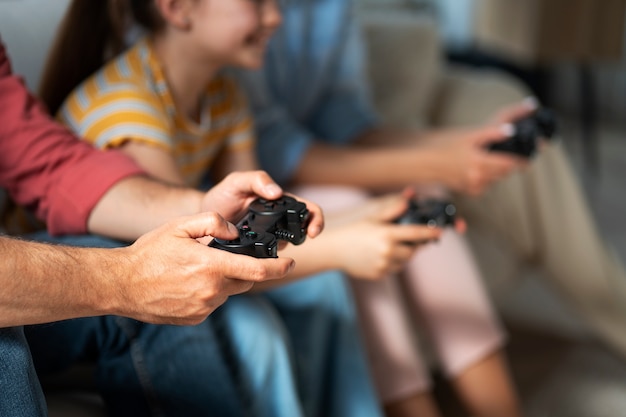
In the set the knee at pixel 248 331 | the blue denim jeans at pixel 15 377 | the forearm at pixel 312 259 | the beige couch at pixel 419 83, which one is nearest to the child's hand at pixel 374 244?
the forearm at pixel 312 259

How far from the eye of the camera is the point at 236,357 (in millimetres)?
769

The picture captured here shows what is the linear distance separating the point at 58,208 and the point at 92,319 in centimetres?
11

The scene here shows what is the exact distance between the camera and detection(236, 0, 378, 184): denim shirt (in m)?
1.12

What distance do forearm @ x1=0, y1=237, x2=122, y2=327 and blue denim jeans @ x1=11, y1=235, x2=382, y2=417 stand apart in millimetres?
50

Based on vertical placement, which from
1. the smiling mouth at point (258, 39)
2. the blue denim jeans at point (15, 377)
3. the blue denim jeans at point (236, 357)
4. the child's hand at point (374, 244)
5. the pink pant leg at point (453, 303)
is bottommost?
the pink pant leg at point (453, 303)

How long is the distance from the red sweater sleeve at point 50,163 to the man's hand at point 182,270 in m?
0.17

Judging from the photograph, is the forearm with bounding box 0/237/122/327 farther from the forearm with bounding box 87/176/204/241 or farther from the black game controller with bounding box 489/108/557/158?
the black game controller with bounding box 489/108/557/158

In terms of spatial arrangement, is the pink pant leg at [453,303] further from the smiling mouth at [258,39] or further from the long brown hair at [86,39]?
the long brown hair at [86,39]

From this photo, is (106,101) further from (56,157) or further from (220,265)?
(220,265)

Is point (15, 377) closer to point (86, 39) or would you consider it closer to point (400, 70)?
point (86, 39)

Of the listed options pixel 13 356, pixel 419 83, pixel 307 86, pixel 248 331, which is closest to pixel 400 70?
pixel 419 83

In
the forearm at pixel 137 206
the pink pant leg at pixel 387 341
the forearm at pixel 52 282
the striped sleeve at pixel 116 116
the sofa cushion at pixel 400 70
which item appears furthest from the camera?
the sofa cushion at pixel 400 70

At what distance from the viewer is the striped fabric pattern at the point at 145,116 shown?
826 mm

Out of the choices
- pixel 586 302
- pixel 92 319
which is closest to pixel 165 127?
pixel 92 319
